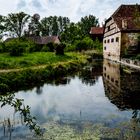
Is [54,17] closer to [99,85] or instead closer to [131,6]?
[131,6]

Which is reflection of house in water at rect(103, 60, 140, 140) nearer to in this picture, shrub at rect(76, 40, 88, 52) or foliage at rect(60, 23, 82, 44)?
shrub at rect(76, 40, 88, 52)

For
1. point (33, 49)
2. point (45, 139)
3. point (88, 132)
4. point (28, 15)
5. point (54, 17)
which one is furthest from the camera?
point (54, 17)

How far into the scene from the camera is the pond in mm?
12859

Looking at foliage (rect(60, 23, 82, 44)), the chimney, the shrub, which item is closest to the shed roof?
the chimney

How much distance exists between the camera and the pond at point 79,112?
12.9 metres

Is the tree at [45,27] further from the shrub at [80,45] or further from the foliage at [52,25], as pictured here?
the shrub at [80,45]

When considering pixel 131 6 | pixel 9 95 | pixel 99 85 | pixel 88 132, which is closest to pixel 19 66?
pixel 99 85

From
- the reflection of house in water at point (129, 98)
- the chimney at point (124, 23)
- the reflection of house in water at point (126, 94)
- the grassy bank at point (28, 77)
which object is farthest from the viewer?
the chimney at point (124, 23)

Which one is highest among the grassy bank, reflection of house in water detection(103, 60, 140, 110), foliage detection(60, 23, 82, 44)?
foliage detection(60, 23, 82, 44)

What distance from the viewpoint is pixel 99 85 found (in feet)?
94.2

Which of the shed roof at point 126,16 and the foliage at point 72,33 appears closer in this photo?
the shed roof at point 126,16

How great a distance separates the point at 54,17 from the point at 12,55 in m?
120

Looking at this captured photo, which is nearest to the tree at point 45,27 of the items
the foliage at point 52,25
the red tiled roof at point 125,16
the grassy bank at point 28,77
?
the foliage at point 52,25

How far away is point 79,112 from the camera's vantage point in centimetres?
1739
